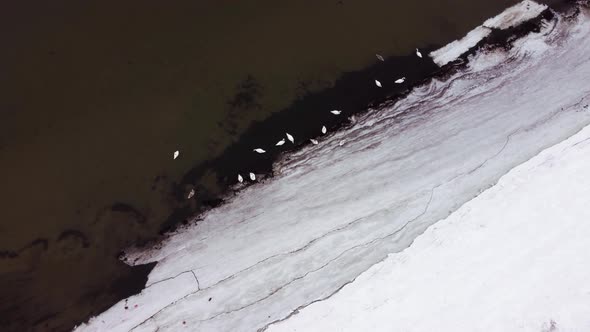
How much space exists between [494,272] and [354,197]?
5.77 ft

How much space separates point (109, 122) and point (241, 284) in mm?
2474

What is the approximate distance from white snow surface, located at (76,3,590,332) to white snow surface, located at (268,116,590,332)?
17cm

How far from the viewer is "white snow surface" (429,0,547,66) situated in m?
5.41

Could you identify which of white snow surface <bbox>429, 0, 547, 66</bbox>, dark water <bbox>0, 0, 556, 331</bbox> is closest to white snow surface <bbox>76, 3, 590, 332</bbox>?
white snow surface <bbox>429, 0, 547, 66</bbox>

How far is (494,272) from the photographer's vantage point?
4750 mm

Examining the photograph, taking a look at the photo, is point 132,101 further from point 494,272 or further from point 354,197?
point 494,272

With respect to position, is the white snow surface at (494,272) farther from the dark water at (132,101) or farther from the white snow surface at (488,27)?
the dark water at (132,101)

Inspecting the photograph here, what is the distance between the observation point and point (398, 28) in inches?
212

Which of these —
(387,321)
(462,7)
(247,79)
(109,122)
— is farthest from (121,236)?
(462,7)

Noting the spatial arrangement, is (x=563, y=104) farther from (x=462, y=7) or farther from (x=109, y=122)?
(x=109, y=122)

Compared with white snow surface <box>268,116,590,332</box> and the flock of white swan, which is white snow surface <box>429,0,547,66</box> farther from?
white snow surface <box>268,116,590,332</box>

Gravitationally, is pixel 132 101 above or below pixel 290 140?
above

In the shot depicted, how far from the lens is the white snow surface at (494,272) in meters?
4.63

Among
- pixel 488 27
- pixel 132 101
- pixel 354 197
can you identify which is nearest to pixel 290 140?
pixel 354 197
